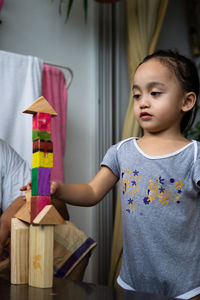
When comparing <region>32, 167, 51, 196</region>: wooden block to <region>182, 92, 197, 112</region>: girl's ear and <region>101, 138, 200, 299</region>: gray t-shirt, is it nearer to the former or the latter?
<region>101, 138, 200, 299</region>: gray t-shirt

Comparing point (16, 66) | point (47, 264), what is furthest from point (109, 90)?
point (47, 264)

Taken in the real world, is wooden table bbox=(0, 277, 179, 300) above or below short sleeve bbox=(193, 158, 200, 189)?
below

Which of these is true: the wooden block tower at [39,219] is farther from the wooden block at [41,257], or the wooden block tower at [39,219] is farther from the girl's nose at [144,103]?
the girl's nose at [144,103]

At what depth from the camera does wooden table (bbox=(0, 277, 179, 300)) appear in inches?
23.1

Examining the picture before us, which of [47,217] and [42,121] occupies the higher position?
[42,121]

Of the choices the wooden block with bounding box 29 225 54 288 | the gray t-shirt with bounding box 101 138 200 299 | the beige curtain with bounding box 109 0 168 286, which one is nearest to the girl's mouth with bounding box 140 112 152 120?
the gray t-shirt with bounding box 101 138 200 299

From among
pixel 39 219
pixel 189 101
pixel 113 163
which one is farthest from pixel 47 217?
pixel 189 101

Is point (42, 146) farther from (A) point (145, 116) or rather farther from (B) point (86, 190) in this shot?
(A) point (145, 116)

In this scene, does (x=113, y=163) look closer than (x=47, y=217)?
No

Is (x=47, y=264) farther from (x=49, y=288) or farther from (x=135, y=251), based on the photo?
(x=135, y=251)

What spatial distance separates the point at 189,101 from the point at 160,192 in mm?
289

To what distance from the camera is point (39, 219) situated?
67cm

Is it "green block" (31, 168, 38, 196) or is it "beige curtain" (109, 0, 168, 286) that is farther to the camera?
"beige curtain" (109, 0, 168, 286)

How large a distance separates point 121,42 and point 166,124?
1459 millimetres
